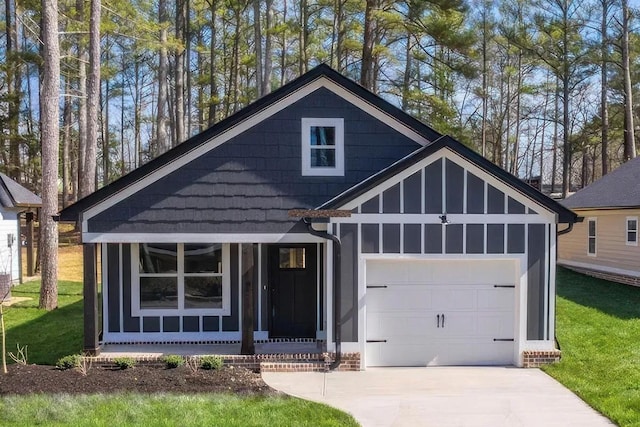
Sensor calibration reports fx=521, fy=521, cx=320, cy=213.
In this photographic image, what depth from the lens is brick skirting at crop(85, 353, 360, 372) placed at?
8383mm

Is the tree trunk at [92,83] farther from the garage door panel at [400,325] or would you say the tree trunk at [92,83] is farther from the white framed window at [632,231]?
the white framed window at [632,231]

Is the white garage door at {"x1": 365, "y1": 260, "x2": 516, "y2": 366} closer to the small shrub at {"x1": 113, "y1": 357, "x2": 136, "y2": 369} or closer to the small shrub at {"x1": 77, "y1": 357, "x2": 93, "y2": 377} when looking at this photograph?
the small shrub at {"x1": 113, "y1": 357, "x2": 136, "y2": 369}

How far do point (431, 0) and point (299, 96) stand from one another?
1174 centimetres

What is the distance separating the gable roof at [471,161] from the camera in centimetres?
828

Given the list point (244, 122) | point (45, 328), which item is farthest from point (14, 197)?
point (244, 122)

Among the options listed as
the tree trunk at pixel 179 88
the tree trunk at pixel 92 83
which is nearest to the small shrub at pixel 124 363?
the tree trunk at pixel 92 83

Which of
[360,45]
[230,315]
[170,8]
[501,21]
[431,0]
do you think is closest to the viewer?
[230,315]

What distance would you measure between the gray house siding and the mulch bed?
2.30 meters

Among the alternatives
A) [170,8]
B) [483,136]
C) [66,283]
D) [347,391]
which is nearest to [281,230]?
[347,391]

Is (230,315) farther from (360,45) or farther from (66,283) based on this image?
(360,45)

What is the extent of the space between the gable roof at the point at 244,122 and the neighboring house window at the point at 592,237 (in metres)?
11.9

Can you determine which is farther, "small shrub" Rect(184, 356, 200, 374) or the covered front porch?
the covered front porch

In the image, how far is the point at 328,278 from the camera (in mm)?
8531

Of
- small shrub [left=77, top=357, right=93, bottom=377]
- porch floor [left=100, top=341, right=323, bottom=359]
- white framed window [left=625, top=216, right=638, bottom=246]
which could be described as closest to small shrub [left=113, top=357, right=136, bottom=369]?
porch floor [left=100, top=341, right=323, bottom=359]
